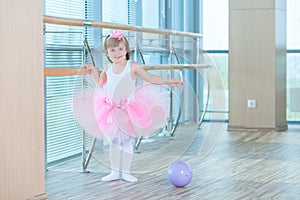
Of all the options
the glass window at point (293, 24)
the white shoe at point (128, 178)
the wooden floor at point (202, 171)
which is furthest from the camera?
the glass window at point (293, 24)

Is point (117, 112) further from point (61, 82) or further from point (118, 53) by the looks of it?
point (61, 82)

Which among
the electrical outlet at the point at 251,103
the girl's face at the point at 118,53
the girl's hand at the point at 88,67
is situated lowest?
the electrical outlet at the point at 251,103

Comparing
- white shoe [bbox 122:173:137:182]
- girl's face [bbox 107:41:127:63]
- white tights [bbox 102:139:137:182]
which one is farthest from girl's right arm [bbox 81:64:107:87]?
white shoe [bbox 122:173:137:182]

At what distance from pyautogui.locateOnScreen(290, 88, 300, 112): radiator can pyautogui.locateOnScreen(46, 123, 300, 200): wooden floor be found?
1707 mm

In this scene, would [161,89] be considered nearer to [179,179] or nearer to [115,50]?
[115,50]

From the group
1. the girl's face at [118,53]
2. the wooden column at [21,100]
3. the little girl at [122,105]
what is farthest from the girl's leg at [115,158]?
the wooden column at [21,100]

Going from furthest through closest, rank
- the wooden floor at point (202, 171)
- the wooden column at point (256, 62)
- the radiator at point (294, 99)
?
the radiator at point (294, 99)
the wooden column at point (256, 62)
the wooden floor at point (202, 171)

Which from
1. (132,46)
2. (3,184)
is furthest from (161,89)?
(3,184)

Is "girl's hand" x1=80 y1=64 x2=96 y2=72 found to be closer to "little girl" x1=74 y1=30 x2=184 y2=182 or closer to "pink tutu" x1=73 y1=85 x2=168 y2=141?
"little girl" x1=74 y1=30 x2=184 y2=182

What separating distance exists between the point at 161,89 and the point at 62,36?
103 cm

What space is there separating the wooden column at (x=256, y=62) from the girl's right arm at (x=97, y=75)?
3.33m

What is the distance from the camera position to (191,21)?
937 cm

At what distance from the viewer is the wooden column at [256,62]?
8141 mm

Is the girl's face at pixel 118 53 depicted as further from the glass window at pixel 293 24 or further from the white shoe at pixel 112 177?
the glass window at pixel 293 24
